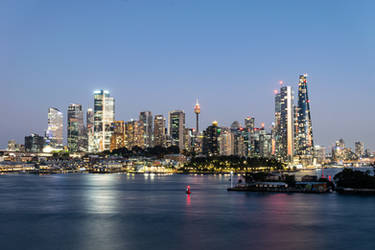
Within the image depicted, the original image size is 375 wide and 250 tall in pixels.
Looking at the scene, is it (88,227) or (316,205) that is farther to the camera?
(316,205)

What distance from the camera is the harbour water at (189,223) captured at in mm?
43509

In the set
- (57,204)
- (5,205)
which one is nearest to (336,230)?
(57,204)

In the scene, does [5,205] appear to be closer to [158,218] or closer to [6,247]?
[158,218]

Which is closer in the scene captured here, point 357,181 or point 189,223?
point 189,223

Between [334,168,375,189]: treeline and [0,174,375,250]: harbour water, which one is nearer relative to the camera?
[0,174,375,250]: harbour water

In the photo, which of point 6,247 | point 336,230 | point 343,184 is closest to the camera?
point 6,247

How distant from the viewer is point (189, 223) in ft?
→ 179

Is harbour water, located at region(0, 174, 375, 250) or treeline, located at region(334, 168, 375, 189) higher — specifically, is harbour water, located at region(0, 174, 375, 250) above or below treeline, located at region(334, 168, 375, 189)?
below

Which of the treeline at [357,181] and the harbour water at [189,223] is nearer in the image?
the harbour water at [189,223]

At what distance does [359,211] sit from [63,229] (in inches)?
1500

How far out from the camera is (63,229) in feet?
166

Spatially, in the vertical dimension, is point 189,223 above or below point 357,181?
below

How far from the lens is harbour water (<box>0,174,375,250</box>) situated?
43.5m

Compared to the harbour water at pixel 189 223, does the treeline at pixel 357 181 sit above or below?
above
